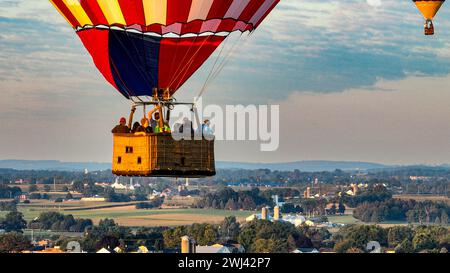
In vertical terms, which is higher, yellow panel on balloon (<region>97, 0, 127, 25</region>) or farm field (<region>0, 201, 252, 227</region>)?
yellow panel on balloon (<region>97, 0, 127, 25</region>)

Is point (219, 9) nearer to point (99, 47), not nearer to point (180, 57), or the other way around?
point (180, 57)

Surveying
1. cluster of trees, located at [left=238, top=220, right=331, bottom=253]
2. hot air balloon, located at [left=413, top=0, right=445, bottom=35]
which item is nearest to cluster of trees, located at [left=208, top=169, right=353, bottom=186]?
cluster of trees, located at [left=238, top=220, right=331, bottom=253]

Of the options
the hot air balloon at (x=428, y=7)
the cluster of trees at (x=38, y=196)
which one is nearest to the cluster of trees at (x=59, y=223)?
the cluster of trees at (x=38, y=196)

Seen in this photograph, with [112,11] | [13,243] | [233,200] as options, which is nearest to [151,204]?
[233,200]

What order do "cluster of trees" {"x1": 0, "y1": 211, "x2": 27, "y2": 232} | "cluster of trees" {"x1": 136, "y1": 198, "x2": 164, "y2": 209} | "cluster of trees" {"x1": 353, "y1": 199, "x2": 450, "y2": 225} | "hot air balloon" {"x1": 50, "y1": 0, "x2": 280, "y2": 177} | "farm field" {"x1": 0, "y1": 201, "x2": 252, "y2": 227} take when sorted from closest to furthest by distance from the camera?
"hot air balloon" {"x1": 50, "y1": 0, "x2": 280, "y2": 177}
"farm field" {"x1": 0, "y1": 201, "x2": 252, "y2": 227}
"cluster of trees" {"x1": 0, "y1": 211, "x2": 27, "y2": 232}
"cluster of trees" {"x1": 353, "y1": 199, "x2": 450, "y2": 225}
"cluster of trees" {"x1": 136, "y1": 198, "x2": 164, "y2": 209}

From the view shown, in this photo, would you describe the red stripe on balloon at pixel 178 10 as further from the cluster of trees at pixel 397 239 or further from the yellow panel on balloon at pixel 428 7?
the cluster of trees at pixel 397 239

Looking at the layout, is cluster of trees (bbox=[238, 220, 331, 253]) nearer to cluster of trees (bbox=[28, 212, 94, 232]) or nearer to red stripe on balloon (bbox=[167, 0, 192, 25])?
cluster of trees (bbox=[28, 212, 94, 232])

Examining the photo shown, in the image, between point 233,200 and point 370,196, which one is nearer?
point 233,200
